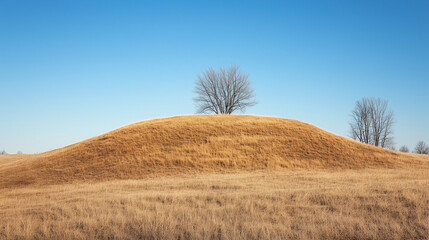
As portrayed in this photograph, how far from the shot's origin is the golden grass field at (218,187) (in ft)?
25.2

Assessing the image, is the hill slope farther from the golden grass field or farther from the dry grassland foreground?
the dry grassland foreground

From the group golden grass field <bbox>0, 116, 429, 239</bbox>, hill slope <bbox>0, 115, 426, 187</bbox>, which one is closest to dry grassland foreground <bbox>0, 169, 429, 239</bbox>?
golden grass field <bbox>0, 116, 429, 239</bbox>

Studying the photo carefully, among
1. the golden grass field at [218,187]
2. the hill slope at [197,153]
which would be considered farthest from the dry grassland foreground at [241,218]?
the hill slope at [197,153]

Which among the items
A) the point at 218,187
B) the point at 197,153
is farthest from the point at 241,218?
the point at 197,153

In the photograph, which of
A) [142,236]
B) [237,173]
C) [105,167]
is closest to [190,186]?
[237,173]

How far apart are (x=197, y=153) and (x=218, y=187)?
1165 cm

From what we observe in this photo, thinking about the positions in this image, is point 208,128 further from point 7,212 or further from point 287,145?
point 7,212

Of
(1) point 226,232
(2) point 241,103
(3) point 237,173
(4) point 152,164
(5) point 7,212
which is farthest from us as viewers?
(2) point 241,103

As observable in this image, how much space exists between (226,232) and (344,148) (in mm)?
26272

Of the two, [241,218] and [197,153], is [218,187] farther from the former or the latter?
[197,153]

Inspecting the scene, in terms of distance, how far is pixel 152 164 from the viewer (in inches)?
985

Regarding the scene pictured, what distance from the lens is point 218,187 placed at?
51.8 feet

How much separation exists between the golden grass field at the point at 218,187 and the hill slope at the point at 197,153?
110 mm

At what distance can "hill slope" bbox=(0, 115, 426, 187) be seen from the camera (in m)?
24.1
